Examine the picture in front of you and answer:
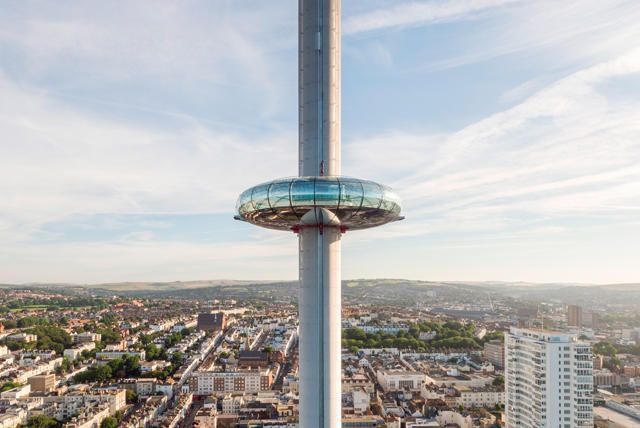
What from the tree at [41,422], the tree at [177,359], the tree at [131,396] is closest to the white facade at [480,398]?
the tree at [131,396]

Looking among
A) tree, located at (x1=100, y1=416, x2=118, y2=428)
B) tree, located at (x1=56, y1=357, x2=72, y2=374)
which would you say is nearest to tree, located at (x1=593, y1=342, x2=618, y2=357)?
tree, located at (x1=100, y1=416, x2=118, y2=428)

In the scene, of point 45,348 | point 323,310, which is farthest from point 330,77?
point 45,348

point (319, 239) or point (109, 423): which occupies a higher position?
point (319, 239)

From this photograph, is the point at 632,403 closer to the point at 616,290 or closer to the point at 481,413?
the point at 481,413

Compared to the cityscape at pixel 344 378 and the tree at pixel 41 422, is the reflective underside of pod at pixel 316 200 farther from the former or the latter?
the tree at pixel 41 422

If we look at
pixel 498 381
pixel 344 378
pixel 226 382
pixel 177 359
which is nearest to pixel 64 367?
pixel 177 359

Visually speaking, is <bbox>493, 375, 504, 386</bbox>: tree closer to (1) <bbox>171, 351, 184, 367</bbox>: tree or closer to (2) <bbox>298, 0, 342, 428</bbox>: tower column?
(1) <bbox>171, 351, 184, 367</bbox>: tree

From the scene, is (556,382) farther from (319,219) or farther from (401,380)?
(401,380)
